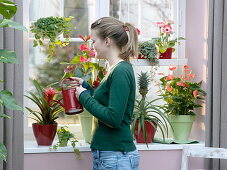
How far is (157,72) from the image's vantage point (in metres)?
3.95

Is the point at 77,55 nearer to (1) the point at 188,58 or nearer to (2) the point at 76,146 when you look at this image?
(2) the point at 76,146

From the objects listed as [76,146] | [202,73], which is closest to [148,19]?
[202,73]

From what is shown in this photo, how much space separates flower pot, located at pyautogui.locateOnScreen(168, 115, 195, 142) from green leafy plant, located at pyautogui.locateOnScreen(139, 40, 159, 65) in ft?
1.54

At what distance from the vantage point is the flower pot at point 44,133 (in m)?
3.33

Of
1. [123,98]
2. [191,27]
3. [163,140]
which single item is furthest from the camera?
[191,27]

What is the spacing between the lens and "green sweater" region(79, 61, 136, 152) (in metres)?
2.39

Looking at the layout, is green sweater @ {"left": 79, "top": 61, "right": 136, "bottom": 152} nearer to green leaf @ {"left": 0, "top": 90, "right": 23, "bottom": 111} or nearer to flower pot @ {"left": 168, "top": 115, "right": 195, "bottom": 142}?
green leaf @ {"left": 0, "top": 90, "right": 23, "bottom": 111}

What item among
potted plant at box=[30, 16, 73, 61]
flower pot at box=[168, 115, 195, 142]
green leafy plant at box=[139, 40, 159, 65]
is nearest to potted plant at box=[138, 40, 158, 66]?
green leafy plant at box=[139, 40, 159, 65]

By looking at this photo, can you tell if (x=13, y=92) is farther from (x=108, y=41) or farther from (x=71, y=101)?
(x=108, y=41)

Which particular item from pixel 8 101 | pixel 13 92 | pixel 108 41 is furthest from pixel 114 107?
pixel 13 92

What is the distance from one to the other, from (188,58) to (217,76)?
534mm

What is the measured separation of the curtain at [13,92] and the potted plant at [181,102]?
117 centimetres

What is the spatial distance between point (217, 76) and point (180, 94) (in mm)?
375

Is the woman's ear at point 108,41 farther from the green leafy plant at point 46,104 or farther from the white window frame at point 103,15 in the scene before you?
the white window frame at point 103,15
